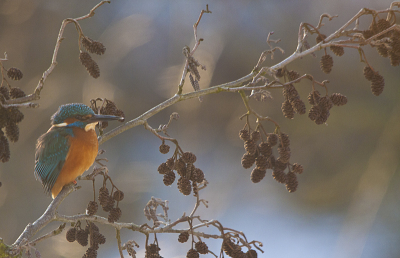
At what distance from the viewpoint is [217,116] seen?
4.15 meters

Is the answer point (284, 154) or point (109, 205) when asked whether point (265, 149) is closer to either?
point (284, 154)

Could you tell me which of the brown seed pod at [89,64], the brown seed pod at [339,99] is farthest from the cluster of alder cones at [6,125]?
the brown seed pod at [339,99]

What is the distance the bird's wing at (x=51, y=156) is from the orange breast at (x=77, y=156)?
18 mm

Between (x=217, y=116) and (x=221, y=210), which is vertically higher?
(x=217, y=116)

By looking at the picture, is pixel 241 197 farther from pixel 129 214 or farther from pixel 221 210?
pixel 129 214

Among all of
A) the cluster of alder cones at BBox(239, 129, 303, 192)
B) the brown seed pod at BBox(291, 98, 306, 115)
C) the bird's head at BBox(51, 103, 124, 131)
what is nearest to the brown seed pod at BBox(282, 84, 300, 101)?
the brown seed pod at BBox(291, 98, 306, 115)

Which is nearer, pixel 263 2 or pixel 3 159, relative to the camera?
pixel 3 159

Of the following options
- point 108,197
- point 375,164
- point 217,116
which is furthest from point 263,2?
point 108,197

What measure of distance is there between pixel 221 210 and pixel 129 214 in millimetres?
882

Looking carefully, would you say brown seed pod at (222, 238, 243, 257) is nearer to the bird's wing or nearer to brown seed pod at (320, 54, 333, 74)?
brown seed pod at (320, 54, 333, 74)

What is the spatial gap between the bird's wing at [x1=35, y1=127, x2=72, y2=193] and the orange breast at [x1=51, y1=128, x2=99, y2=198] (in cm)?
2

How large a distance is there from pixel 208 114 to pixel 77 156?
2.60m

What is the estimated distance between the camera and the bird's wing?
1561 mm

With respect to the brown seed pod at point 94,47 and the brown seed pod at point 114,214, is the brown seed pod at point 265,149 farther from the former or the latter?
the brown seed pod at point 94,47
